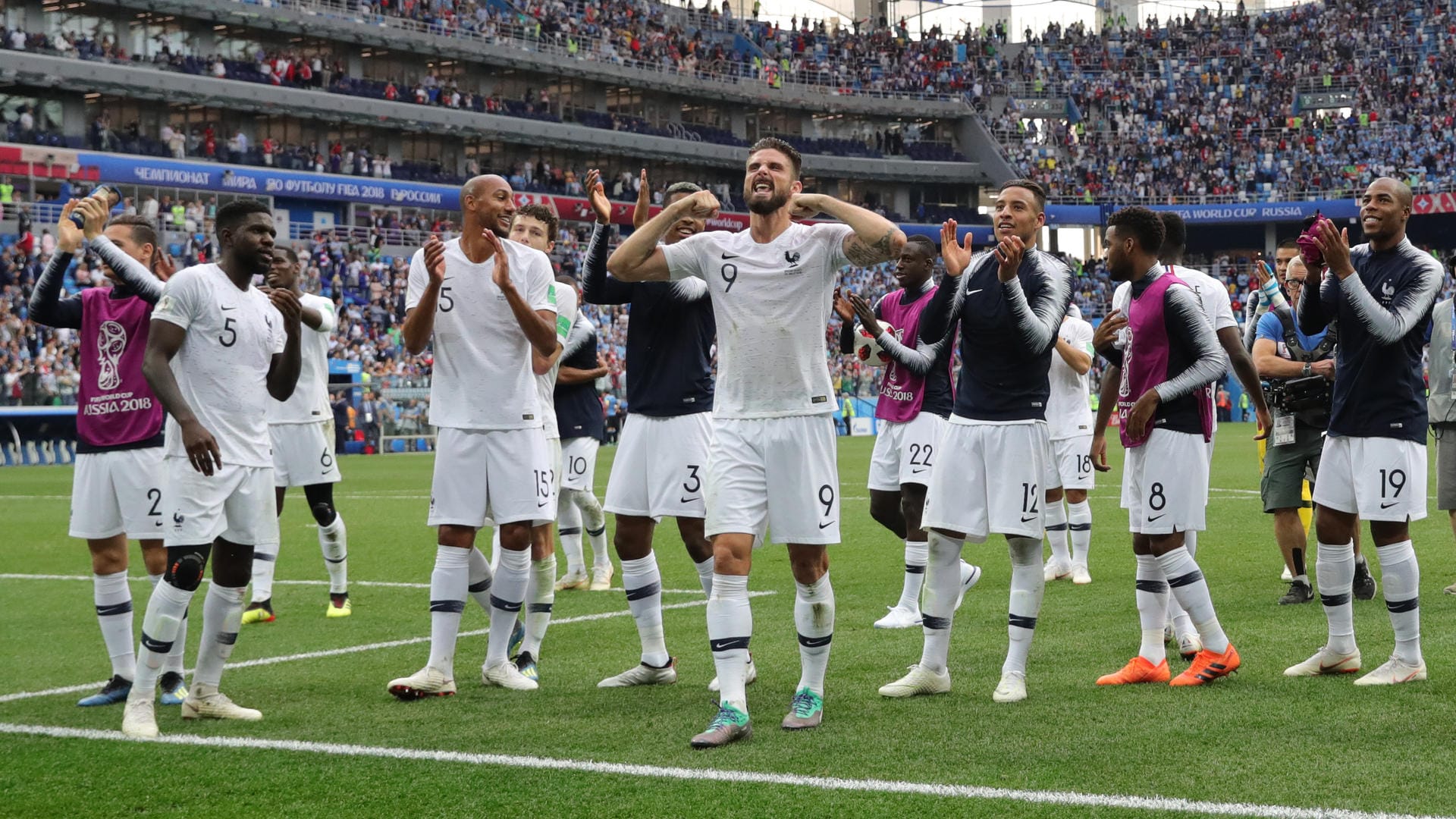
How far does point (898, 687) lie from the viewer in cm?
714

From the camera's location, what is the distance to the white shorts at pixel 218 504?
22.1 feet

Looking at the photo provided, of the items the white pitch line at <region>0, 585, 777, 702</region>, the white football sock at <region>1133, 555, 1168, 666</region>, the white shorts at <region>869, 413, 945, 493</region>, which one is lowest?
the white pitch line at <region>0, 585, 777, 702</region>

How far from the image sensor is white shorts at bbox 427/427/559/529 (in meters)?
7.50

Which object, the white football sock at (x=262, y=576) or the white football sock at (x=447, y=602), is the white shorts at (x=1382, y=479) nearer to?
the white football sock at (x=447, y=602)

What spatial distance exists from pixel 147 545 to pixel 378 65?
179 feet

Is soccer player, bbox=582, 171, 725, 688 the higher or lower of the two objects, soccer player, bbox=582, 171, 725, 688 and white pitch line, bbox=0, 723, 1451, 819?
the higher

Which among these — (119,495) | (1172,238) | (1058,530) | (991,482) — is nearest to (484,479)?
(119,495)

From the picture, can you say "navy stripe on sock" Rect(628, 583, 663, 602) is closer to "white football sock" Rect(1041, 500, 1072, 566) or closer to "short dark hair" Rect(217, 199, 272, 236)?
Answer: "short dark hair" Rect(217, 199, 272, 236)

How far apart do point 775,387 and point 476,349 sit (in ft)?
5.71

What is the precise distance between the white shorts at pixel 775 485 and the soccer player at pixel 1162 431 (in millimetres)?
1745

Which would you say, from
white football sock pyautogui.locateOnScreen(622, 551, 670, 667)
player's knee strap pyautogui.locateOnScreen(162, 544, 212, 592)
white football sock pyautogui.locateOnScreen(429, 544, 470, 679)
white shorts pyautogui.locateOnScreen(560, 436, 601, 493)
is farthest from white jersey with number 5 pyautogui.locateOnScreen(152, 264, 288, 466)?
white shorts pyautogui.locateOnScreen(560, 436, 601, 493)

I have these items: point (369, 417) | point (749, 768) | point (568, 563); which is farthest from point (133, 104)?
point (749, 768)

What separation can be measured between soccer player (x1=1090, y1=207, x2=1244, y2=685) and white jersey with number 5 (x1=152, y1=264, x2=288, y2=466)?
166 inches

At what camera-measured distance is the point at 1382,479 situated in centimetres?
713
